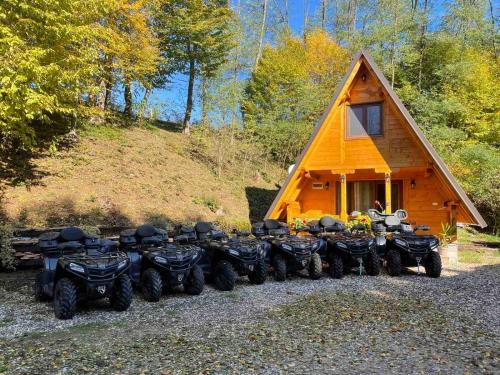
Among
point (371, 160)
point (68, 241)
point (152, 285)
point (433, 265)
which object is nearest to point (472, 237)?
point (371, 160)

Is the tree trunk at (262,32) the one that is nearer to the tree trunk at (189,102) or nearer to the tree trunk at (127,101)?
the tree trunk at (189,102)

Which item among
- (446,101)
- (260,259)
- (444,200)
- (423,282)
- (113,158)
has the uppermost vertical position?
(446,101)

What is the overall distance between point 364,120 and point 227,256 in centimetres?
816

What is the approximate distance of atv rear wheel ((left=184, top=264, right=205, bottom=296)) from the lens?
22.1 feet

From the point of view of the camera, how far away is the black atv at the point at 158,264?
6289mm

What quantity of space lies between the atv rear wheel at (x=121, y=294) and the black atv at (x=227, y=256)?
1900 millimetres

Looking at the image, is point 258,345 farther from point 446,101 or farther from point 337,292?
point 446,101

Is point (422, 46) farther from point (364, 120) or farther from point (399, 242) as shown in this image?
point (399, 242)

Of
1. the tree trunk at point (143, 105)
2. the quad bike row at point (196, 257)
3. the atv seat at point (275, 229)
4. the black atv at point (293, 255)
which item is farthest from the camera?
the tree trunk at point (143, 105)

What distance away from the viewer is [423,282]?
25.8 feet

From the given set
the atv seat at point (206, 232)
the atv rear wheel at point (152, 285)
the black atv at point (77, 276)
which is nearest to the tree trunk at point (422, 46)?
the atv seat at point (206, 232)

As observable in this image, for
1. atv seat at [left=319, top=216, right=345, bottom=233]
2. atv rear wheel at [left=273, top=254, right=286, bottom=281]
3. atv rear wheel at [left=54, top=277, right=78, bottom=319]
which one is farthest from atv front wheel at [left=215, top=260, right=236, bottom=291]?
atv seat at [left=319, top=216, right=345, bottom=233]

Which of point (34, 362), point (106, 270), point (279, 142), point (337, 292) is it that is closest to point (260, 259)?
point (337, 292)

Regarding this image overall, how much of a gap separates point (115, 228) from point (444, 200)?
32.8ft
